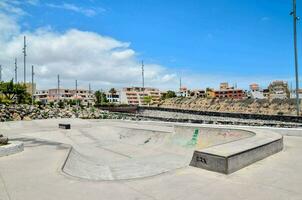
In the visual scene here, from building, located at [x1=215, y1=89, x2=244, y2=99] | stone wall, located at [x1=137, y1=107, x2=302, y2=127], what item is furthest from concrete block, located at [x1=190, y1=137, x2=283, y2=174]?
building, located at [x1=215, y1=89, x2=244, y2=99]

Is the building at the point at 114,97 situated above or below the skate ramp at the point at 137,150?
above

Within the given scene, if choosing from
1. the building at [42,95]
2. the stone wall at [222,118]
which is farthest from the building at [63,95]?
the stone wall at [222,118]

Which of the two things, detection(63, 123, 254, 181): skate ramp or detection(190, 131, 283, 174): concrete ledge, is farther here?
detection(63, 123, 254, 181): skate ramp

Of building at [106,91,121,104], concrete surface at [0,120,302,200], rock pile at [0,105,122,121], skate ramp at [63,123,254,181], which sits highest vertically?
building at [106,91,121,104]

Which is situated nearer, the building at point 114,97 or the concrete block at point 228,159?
the concrete block at point 228,159

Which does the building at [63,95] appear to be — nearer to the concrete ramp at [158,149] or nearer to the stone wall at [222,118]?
the stone wall at [222,118]

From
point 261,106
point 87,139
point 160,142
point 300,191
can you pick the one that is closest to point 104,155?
point 160,142

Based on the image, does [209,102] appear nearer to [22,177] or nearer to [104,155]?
[104,155]

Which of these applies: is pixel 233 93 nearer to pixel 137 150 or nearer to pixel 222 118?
pixel 222 118

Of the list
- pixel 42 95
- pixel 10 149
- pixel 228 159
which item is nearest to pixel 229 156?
pixel 228 159

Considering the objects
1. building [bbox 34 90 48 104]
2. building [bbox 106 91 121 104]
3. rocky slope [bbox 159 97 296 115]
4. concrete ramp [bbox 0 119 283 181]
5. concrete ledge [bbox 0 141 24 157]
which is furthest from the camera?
building [bbox 106 91 121 104]

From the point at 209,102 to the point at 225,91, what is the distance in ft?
286

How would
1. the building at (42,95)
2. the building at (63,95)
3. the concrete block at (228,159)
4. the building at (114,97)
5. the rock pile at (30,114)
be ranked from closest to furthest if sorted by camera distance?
1. the concrete block at (228,159)
2. the rock pile at (30,114)
3. the building at (63,95)
4. the building at (42,95)
5. the building at (114,97)

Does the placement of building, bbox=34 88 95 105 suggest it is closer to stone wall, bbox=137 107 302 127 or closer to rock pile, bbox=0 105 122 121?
stone wall, bbox=137 107 302 127
